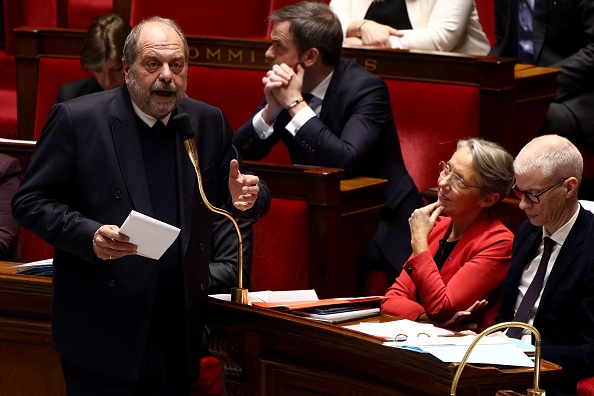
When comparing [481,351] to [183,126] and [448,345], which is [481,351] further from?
[183,126]

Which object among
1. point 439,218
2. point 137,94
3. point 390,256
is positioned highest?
point 137,94

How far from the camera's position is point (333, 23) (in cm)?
234

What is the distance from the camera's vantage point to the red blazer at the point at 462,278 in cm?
177

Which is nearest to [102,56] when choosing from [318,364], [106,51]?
[106,51]

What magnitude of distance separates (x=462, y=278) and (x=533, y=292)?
0.13m

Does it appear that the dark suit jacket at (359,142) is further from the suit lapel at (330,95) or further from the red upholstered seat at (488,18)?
the red upholstered seat at (488,18)

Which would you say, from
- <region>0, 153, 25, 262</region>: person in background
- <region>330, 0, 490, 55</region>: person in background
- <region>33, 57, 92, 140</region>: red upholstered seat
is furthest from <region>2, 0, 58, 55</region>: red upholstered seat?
<region>0, 153, 25, 262</region>: person in background

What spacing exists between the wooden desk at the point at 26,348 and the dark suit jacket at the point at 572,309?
79 centimetres

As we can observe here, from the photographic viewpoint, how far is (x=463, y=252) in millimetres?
1812

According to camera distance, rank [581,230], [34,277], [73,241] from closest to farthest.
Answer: [73,241], [581,230], [34,277]

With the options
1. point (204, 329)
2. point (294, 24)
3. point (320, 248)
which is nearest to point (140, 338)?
point (204, 329)

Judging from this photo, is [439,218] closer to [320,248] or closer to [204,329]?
[320,248]

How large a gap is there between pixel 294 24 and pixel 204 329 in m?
0.84

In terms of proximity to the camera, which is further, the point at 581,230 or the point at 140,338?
the point at 581,230
